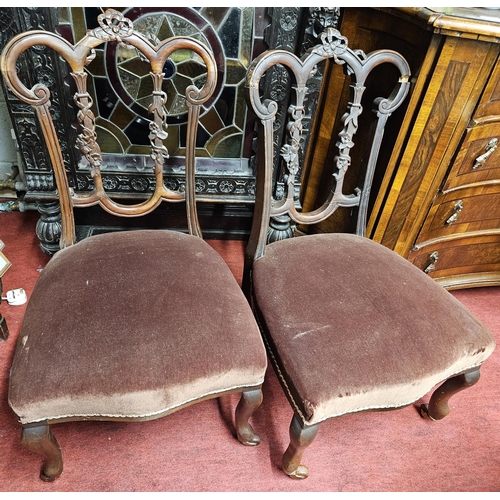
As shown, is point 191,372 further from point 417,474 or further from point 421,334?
point 417,474

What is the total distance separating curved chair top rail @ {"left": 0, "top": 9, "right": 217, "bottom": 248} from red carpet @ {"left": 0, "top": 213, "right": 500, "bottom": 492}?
54 cm

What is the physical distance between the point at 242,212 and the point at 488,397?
3.60ft

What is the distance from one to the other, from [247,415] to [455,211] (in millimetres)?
968

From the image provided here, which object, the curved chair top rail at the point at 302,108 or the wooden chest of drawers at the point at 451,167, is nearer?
the curved chair top rail at the point at 302,108

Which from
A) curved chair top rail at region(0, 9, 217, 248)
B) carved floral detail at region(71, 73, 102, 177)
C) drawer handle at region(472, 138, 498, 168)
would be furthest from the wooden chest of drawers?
carved floral detail at region(71, 73, 102, 177)

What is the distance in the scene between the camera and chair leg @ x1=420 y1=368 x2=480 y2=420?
1.01 meters

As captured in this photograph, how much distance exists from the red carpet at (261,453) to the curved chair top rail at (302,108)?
1.72 ft

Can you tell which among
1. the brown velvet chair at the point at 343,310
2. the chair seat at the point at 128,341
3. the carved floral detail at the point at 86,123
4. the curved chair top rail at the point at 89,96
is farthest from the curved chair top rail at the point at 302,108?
the carved floral detail at the point at 86,123

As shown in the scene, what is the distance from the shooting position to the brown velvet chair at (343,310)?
0.83 meters

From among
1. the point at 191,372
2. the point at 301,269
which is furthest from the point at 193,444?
the point at 301,269

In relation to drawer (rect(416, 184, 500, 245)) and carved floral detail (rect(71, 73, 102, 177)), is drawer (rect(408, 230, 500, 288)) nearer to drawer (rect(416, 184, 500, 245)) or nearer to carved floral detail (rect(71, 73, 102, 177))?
drawer (rect(416, 184, 500, 245))

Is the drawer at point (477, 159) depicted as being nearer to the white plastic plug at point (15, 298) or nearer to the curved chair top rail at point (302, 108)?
the curved chair top rail at point (302, 108)

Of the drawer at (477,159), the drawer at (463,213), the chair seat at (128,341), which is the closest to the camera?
the chair seat at (128,341)

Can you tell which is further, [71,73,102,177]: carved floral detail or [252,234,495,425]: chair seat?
[71,73,102,177]: carved floral detail
